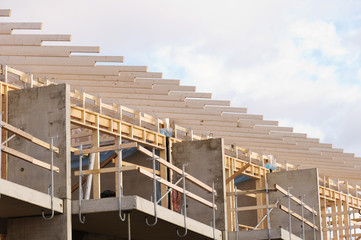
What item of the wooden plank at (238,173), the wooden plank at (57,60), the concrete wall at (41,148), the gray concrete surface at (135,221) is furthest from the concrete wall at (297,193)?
the concrete wall at (41,148)

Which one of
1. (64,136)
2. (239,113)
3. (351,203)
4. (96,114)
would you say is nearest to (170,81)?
(96,114)

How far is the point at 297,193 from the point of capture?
70.2 feet

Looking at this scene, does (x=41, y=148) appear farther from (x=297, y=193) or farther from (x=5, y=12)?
(x=297, y=193)

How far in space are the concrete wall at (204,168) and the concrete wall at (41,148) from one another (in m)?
5.03

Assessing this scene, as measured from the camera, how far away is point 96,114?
16500mm

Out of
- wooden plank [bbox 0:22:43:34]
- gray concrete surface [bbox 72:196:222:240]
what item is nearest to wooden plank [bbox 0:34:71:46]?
wooden plank [bbox 0:22:43:34]

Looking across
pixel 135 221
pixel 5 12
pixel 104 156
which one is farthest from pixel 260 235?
pixel 5 12

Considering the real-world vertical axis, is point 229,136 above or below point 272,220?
above

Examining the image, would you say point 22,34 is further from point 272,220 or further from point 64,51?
point 272,220

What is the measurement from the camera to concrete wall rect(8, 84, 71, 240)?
1277 cm

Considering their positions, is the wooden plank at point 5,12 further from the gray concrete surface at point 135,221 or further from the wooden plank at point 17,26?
the gray concrete surface at point 135,221

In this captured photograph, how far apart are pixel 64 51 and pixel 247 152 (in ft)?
30.4

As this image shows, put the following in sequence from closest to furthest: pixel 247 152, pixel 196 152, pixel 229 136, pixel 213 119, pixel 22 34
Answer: pixel 22 34, pixel 196 152, pixel 213 119, pixel 229 136, pixel 247 152

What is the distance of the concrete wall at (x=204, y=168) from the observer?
17328mm
